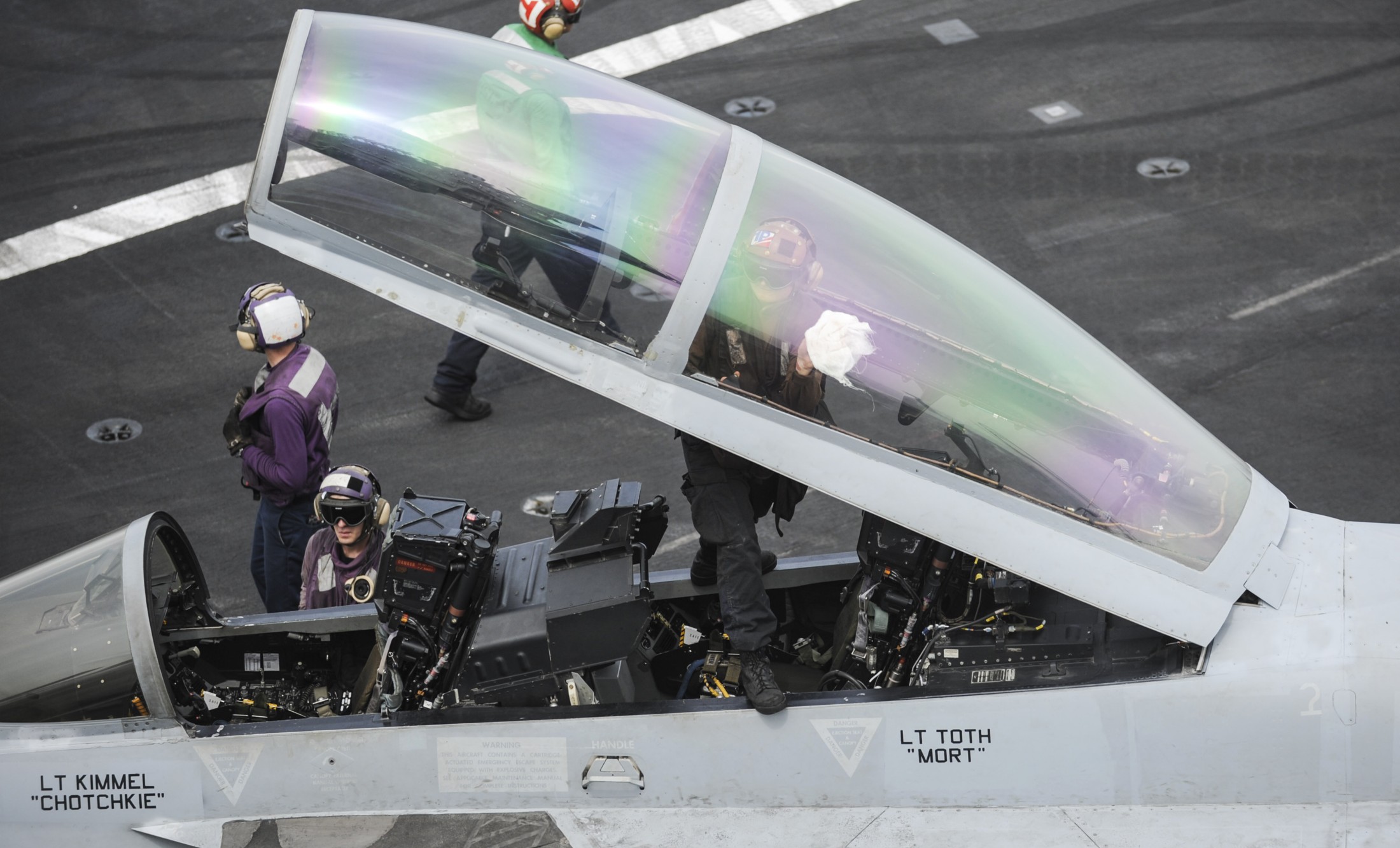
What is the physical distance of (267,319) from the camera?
5566 mm

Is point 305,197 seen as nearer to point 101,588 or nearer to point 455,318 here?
point 455,318

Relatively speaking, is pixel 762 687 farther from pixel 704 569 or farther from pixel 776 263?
pixel 776 263

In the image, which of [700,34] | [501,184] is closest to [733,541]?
[501,184]

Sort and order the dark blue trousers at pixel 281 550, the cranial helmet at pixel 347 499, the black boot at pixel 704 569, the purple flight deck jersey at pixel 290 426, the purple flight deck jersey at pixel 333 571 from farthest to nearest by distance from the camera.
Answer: the dark blue trousers at pixel 281 550
the purple flight deck jersey at pixel 290 426
the purple flight deck jersey at pixel 333 571
the cranial helmet at pixel 347 499
the black boot at pixel 704 569

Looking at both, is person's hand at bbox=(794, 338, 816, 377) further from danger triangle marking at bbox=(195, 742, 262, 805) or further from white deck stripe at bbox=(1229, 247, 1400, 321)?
white deck stripe at bbox=(1229, 247, 1400, 321)

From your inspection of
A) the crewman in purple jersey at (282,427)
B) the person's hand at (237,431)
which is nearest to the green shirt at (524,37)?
the crewman in purple jersey at (282,427)

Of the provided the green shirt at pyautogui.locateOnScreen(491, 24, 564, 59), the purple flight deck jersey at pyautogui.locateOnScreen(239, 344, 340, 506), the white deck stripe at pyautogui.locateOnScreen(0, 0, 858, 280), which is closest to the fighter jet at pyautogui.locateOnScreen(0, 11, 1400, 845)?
the purple flight deck jersey at pyautogui.locateOnScreen(239, 344, 340, 506)

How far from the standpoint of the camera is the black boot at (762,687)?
3.95m

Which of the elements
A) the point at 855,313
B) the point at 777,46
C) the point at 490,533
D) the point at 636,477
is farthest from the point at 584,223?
the point at 777,46

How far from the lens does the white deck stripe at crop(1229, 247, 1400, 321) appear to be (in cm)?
831

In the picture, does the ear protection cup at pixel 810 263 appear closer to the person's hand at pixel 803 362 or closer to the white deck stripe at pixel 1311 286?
the person's hand at pixel 803 362

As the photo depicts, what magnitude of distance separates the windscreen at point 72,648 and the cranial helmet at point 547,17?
4360 mm

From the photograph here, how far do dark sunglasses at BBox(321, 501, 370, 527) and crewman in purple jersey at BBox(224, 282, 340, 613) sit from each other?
0.77 meters

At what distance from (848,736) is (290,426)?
2.92 metres
